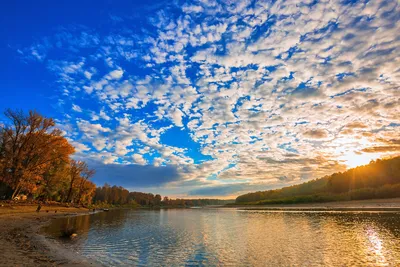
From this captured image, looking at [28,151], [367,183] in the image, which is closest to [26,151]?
[28,151]

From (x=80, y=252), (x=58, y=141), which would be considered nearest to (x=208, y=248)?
(x=80, y=252)

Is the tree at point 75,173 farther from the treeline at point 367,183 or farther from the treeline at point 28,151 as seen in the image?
the treeline at point 367,183

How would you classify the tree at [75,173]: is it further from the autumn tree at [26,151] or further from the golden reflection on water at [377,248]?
the golden reflection on water at [377,248]

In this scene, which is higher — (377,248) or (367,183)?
(367,183)

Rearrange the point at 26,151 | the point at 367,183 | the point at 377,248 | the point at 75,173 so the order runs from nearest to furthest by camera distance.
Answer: the point at 377,248
the point at 26,151
the point at 75,173
the point at 367,183

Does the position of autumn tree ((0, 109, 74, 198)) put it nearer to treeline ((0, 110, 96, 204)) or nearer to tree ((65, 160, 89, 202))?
treeline ((0, 110, 96, 204))

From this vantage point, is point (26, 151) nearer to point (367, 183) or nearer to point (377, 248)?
point (377, 248)

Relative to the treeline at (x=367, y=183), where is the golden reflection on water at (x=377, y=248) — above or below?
below

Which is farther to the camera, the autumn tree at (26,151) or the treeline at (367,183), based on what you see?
the treeline at (367,183)

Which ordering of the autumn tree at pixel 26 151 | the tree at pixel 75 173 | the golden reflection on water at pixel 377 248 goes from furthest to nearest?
the tree at pixel 75 173 < the autumn tree at pixel 26 151 < the golden reflection on water at pixel 377 248

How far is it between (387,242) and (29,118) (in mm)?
63604

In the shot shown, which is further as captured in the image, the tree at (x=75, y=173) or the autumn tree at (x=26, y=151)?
the tree at (x=75, y=173)

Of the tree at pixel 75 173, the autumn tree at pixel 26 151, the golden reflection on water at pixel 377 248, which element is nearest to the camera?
the golden reflection on water at pixel 377 248

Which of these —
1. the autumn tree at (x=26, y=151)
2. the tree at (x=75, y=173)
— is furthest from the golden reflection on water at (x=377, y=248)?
the tree at (x=75, y=173)
